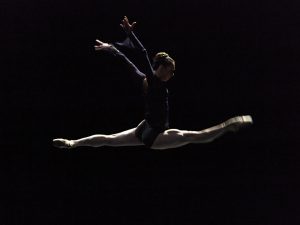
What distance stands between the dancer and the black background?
1.93m

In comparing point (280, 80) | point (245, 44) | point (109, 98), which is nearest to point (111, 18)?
point (109, 98)

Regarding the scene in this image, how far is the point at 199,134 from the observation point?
3.63m

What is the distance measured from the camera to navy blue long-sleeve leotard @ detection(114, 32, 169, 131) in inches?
141

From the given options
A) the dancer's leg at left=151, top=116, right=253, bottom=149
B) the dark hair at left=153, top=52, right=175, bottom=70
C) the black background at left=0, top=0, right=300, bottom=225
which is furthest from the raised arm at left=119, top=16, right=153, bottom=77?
the black background at left=0, top=0, right=300, bottom=225

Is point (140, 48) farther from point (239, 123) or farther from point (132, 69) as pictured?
point (239, 123)

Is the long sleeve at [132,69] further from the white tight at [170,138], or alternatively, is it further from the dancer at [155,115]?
the white tight at [170,138]

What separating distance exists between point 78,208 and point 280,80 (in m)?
3.18

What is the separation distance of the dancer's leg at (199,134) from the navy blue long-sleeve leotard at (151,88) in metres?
0.10

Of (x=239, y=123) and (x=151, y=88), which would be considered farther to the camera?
(x=151, y=88)

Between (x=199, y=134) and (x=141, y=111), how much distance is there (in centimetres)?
240

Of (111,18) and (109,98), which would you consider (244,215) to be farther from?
(111,18)

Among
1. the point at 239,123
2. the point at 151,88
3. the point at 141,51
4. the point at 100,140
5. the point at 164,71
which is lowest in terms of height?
the point at 100,140

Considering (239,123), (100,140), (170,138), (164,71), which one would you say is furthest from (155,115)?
(239,123)

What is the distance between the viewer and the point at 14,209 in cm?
621
